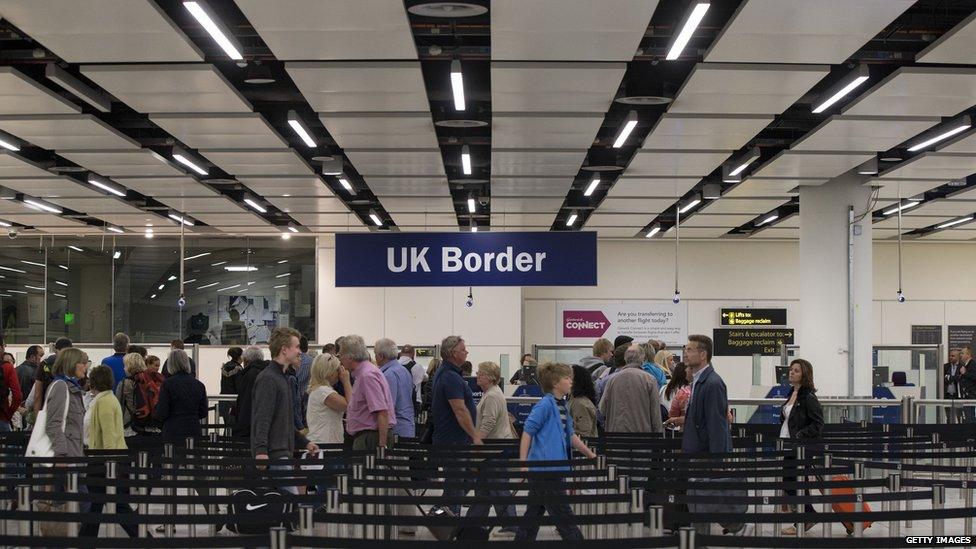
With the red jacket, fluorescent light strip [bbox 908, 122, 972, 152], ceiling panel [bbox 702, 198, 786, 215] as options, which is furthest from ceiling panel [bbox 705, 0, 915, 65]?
ceiling panel [bbox 702, 198, 786, 215]

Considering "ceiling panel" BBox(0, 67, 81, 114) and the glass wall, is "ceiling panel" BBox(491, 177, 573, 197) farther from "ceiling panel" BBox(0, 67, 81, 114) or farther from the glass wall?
the glass wall

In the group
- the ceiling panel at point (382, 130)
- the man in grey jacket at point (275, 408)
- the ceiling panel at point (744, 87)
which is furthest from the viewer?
the ceiling panel at point (382, 130)

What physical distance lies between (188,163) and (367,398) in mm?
6652

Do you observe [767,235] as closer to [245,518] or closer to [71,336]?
[71,336]

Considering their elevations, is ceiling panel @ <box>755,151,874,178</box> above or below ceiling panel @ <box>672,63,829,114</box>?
below

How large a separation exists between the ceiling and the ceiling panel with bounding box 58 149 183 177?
0.06 m

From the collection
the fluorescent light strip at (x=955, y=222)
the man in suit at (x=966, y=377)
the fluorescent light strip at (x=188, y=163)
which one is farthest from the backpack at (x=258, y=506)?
the fluorescent light strip at (x=955, y=222)

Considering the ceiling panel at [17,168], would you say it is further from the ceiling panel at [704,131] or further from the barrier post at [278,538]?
the barrier post at [278,538]

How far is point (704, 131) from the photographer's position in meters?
12.8

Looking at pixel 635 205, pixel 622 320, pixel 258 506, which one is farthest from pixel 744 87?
pixel 622 320

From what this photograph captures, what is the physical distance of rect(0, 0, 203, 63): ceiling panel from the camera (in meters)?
8.31

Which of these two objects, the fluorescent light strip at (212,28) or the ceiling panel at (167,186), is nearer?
the fluorescent light strip at (212,28)

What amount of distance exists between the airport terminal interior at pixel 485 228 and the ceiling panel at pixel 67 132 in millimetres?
64

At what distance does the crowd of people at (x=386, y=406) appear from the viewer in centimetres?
754
